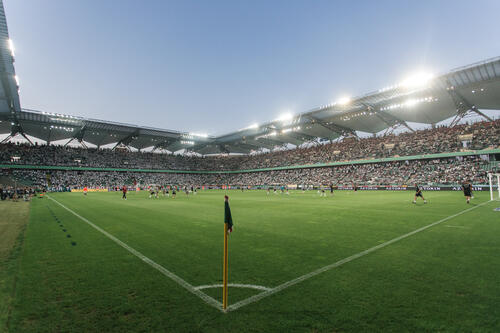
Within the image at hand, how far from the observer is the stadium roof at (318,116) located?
36156mm

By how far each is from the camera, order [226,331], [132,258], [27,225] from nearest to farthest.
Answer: [226,331], [132,258], [27,225]

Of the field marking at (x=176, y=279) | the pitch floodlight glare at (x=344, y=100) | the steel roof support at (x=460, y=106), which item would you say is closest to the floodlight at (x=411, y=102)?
the steel roof support at (x=460, y=106)

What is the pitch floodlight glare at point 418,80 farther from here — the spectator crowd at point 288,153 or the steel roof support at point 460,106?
the spectator crowd at point 288,153

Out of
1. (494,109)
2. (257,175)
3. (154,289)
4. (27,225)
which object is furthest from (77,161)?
(494,109)

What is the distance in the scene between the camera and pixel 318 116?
56.9 meters

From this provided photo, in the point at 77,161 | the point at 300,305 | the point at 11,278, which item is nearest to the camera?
the point at 300,305

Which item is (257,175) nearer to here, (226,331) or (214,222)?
(214,222)

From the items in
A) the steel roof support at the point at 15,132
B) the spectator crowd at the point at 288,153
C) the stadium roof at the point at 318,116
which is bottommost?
the spectator crowd at the point at 288,153

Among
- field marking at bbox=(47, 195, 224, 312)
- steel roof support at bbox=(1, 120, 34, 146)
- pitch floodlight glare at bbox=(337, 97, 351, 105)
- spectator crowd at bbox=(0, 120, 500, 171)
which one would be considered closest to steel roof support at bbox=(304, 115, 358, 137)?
spectator crowd at bbox=(0, 120, 500, 171)

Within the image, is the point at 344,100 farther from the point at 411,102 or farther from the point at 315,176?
the point at 315,176

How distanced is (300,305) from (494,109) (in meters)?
60.8

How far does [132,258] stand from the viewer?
21.3 feet

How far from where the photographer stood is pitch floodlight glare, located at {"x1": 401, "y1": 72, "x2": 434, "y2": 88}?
124 feet

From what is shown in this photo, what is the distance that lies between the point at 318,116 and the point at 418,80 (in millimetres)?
21453
